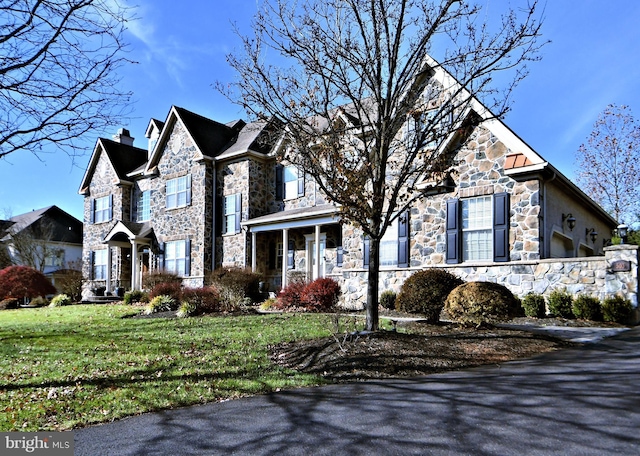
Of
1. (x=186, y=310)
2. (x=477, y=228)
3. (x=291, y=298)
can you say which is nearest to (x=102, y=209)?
(x=186, y=310)

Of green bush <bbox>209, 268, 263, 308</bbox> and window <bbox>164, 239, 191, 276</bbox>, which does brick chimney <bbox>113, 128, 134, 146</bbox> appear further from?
green bush <bbox>209, 268, 263, 308</bbox>

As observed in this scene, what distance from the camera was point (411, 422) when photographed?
439 centimetres

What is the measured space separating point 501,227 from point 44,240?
34.4m

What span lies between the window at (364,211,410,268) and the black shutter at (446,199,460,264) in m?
1.41

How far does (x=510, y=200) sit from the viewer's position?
1330cm

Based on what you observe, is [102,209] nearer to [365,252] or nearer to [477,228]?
[365,252]

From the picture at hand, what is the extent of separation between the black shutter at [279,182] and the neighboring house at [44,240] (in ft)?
58.6

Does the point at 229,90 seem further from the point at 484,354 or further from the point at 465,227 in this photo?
the point at 465,227

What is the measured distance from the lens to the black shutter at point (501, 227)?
13.2 m

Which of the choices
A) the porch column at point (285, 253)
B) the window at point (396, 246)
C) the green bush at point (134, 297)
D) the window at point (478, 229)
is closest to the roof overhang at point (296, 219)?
the porch column at point (285, 253)

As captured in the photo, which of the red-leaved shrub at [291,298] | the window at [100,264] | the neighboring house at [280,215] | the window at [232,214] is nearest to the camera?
the neighboring house at [280,215]

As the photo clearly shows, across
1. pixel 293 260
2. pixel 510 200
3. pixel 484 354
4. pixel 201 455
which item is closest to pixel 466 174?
pixel 510 200

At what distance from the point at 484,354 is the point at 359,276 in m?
8.56

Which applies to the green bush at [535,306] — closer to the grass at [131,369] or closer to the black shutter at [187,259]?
the grass at [131,369]
